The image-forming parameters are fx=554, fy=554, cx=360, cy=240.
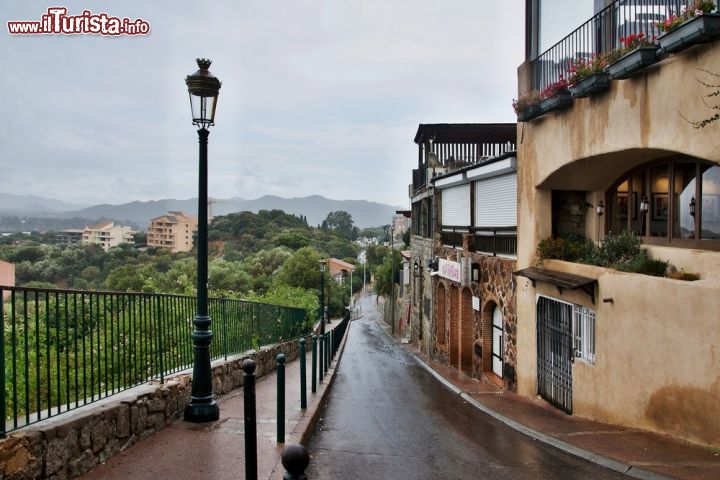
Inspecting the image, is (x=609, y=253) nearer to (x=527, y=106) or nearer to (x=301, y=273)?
(x=527, y=106)

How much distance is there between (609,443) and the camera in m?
7.10

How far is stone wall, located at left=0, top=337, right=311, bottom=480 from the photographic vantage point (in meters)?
3.91

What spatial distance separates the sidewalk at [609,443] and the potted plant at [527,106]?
5.78 m

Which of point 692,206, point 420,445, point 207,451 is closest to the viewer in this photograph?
point 207,451

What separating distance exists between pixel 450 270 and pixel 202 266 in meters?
12.1

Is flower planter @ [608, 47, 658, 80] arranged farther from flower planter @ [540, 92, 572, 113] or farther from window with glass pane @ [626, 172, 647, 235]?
window with glass pane @ [626, 172, 647, 235]

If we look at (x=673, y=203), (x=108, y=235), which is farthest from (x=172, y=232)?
(x=673, y=203)

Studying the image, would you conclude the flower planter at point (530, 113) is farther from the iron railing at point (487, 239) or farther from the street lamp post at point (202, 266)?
the street lamp post at point (202, 266)

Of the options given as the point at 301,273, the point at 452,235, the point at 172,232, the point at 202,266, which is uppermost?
the point at 172,232

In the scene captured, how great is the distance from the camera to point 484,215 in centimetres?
1539

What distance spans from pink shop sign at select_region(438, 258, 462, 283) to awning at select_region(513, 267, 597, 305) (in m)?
4.89

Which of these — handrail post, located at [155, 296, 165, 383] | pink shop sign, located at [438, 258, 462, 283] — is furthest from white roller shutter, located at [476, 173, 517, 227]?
handrail post, located at [155, 296, 165, 383]

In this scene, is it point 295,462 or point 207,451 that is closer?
point 295,462

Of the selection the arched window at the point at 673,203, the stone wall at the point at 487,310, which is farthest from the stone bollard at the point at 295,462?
the stone wall at the point at 487,310
